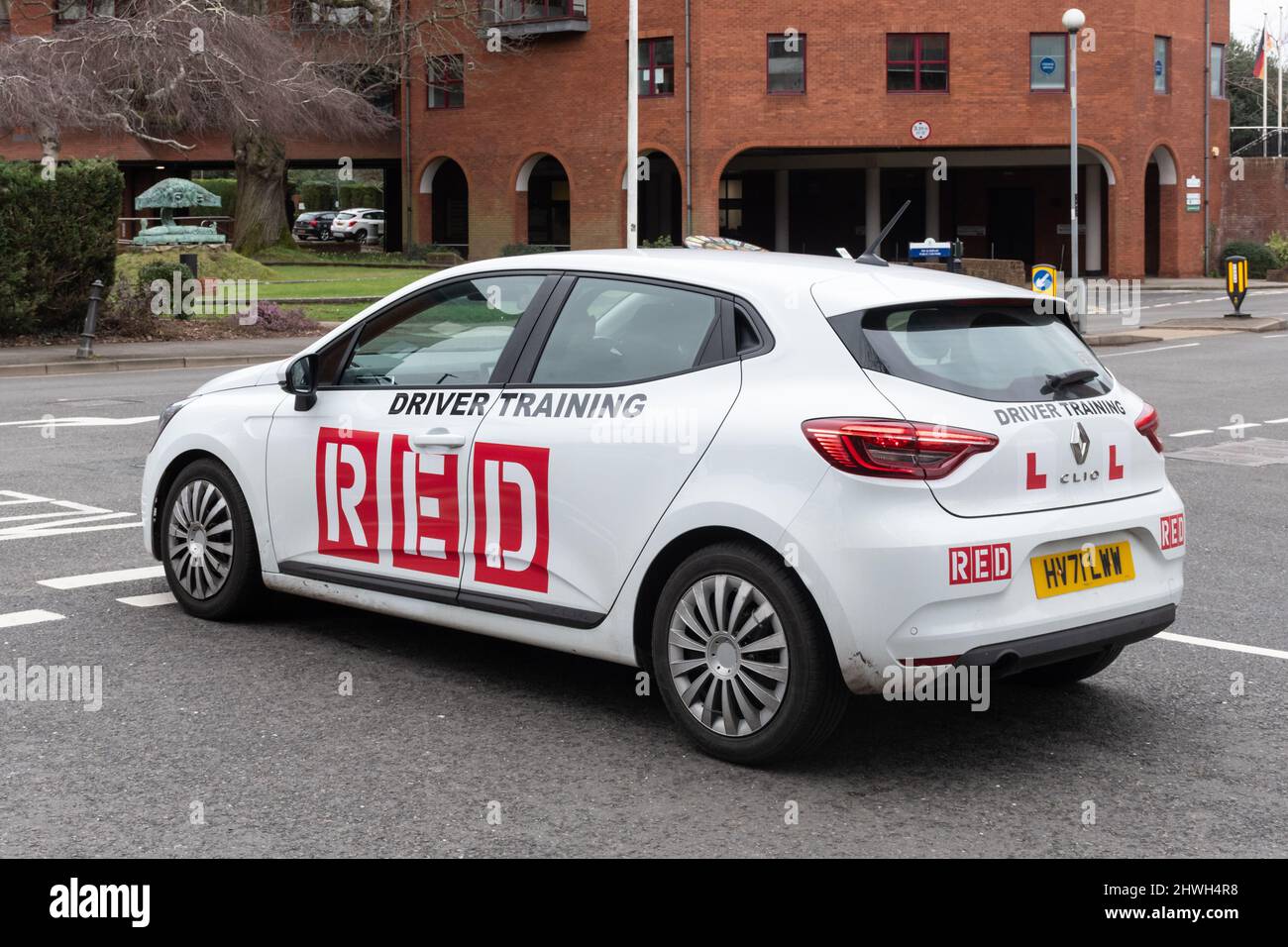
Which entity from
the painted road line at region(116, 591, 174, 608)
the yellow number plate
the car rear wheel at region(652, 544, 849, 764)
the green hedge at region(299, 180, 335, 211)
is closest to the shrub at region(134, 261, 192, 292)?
the painted road line at region(116, 591, 174, 608)

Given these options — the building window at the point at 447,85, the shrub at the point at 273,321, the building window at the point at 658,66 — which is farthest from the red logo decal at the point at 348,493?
the building window at the point at 447,85

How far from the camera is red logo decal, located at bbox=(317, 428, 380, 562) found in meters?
6.36

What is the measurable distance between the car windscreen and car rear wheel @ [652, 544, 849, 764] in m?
0.75

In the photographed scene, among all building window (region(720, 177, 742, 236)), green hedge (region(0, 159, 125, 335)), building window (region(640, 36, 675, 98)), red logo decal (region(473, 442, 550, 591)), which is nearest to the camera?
red logo decal (region(473, 442, 550, 591))

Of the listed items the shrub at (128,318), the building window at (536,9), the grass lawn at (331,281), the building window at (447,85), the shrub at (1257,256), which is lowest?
the shrub at (128,318)

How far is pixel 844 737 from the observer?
560 cm

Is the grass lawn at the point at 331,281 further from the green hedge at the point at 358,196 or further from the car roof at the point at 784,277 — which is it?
the green hedge at the point at 358,196

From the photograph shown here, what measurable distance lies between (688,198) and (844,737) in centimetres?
4421

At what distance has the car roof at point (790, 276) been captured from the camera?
540 cm

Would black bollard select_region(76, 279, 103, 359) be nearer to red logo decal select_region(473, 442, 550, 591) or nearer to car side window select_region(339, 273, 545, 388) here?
car side window select_region(339, 273, 545, 388)

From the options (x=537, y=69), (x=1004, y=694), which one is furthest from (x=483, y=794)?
(x=537, y=69)

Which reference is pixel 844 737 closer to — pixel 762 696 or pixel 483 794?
pixel 762 696

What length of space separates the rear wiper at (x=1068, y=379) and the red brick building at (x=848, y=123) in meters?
43.4

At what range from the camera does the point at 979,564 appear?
4.95m
